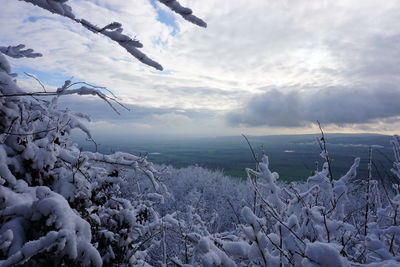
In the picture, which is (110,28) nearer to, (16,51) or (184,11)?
(184,11)

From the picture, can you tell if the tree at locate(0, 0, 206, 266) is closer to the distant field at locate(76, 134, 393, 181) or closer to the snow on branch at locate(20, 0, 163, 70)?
the snow on branch at locate(20, 0, 163, 70)

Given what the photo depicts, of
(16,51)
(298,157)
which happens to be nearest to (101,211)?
(16,51)

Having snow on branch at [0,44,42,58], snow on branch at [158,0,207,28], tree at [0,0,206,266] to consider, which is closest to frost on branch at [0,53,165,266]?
tree at [0,0,206,266]

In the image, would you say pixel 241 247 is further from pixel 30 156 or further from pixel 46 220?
pixel 30 156

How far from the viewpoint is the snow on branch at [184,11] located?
4.56 ft

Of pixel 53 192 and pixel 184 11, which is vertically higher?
pixel 184 11

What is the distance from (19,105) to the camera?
2537 millimetres

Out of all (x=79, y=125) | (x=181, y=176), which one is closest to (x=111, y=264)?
(x=79, y=125)

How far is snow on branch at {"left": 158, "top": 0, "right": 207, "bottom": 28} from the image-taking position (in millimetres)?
1391

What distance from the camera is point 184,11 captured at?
140cm

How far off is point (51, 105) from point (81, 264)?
2200mm

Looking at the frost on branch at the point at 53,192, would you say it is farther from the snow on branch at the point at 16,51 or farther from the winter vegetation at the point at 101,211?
the snow on branch at the point at 16,51

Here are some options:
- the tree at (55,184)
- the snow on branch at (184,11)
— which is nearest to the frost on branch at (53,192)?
the tree at (55,184)

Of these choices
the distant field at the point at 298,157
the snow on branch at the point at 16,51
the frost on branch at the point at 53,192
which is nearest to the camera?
the frost on branch at the point at 53,192
